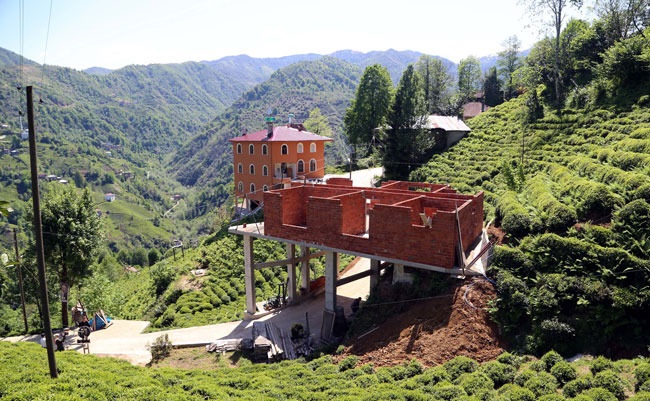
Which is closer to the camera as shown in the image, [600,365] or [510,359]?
[600,365]

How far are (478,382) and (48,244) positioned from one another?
67.1 ft

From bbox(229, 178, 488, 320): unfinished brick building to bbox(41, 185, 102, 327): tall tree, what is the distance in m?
8.30

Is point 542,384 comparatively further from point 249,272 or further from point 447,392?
point 249,272

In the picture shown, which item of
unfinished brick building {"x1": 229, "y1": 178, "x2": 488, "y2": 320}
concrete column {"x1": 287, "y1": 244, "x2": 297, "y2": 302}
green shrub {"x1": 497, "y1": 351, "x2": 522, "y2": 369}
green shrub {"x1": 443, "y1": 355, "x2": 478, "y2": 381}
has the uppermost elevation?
unfinished brick building {"x1": 229, "y1": 178, "x2": 488, "y2": 320}

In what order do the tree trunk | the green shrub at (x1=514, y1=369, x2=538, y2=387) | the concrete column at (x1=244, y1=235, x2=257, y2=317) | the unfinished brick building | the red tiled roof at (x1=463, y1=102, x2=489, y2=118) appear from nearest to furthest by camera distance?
the green shrub at (x1=514, y1=369, x2=538, y2=387), the unfinished brick building, the concrete column at (x1=244, y1=235, x2=257, y2=317), the tree trunk, the red tiled roof at (x1=463, y1=102, x2=489, y2=118)

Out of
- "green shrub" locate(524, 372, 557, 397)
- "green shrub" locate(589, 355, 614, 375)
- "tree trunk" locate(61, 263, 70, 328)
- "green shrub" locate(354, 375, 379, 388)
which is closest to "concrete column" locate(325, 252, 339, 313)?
"green shrub" locate(354, 375, 379, 388)

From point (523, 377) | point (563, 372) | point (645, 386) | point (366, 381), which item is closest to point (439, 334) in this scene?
point (366, 381)

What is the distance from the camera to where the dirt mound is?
1127 centimetres

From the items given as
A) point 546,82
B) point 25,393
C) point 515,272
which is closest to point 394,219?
point 515,272

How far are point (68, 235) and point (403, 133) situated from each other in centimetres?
2684

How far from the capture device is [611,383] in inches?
308

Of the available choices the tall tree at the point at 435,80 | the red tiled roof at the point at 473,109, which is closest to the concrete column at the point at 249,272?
the red tiled roof at the point at 473,109

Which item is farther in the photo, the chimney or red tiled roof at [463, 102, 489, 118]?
red tiled roof at [463, 102, 489, 118]

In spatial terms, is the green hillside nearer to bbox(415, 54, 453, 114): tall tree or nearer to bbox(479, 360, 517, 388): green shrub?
bbox(479, 360, 517, 388): green shrub
